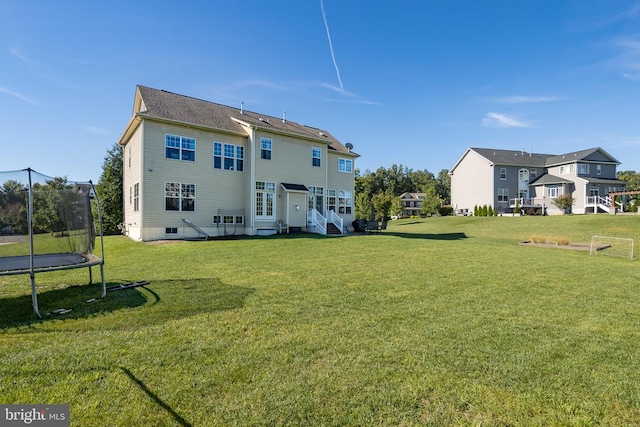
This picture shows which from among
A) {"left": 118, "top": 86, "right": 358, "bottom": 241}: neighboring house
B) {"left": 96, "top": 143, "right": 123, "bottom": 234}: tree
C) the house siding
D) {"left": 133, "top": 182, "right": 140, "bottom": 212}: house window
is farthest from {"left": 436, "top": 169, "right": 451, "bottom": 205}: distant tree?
{"left": 133, "top": 182, "right": 140, "bottom": 212}: house window

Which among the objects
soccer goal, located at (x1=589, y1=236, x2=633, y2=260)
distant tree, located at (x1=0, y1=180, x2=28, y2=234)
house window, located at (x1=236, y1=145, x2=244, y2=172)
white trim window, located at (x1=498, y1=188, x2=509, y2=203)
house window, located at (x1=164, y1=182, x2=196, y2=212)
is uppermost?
house window, located at (x1=236, y1=145, x2=244, y2=172)

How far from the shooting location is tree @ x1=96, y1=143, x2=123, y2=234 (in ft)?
80.6

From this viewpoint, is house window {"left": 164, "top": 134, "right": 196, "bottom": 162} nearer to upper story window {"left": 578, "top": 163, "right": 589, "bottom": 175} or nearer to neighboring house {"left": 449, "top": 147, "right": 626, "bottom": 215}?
neighboring house {"left": 449, "top": 147, "right": 626, "bottom": 215}

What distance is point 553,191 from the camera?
38.4 metres

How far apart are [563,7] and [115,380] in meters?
20.0

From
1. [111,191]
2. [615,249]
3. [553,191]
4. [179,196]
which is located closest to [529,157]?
[553,191]

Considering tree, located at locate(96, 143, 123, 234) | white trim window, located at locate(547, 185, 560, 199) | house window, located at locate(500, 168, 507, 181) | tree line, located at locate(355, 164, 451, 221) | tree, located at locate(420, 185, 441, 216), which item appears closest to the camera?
tree, located at locate(96, 143, 123, 234)

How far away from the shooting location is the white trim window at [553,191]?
37969 millimetres

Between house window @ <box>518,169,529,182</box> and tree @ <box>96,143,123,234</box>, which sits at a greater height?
house window @ <box>518,169,529,182</box>

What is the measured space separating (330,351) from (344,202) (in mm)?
21008

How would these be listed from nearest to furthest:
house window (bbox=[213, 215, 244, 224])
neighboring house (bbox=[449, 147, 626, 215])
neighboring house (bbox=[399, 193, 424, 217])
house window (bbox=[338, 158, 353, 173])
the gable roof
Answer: house window (bbox=[213, 215, 244, 224])
house window (bbox=[338, 158, 353, 173])
neighboring house (bbox=[449, 147, 626, 215])
the gable roof
neighboring house (bbox=[399, 193, 424, 217])

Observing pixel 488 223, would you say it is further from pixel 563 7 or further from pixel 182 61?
pixel 182 61

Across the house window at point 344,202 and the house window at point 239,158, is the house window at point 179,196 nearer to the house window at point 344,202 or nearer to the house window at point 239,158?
the house window at point 239,158

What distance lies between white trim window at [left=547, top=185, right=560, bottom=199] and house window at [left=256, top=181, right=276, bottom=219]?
3725 centimetres
